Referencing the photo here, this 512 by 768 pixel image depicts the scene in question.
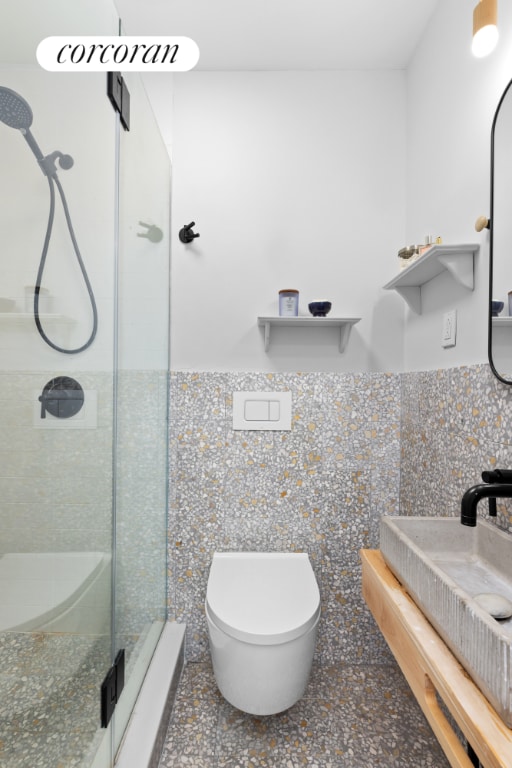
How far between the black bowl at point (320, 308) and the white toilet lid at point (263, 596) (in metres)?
0.97

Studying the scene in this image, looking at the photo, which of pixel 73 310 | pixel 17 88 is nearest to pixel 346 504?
Result: pixel 73 310

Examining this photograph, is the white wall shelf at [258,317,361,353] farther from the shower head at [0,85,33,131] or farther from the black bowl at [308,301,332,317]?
the shower head at [0,85,33,131]

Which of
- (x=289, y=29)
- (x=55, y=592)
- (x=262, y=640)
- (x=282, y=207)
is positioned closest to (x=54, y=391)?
(x=55, y=592)

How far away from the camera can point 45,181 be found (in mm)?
858

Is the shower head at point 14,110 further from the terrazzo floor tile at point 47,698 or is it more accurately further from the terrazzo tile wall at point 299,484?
the terrazzo tile wall at point 299,484

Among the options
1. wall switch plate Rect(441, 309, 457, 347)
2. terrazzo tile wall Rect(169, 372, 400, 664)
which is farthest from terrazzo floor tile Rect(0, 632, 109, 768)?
wall switch plate Rect(441, 309, 457, 347)

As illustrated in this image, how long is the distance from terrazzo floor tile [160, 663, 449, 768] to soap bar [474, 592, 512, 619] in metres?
0.81

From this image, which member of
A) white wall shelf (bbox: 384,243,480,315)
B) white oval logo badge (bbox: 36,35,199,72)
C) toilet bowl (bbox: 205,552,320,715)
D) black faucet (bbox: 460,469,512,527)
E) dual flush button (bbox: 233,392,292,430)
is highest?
white oval logo badge (bbox: 36,35,199,72)

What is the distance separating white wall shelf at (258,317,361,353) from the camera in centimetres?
166

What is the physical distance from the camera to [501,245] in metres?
1.11

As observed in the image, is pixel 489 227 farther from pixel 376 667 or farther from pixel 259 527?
pixel 376 667

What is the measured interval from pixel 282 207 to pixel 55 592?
162 centimetres

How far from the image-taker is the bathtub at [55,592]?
2.58ft

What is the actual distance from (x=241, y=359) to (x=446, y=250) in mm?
901
